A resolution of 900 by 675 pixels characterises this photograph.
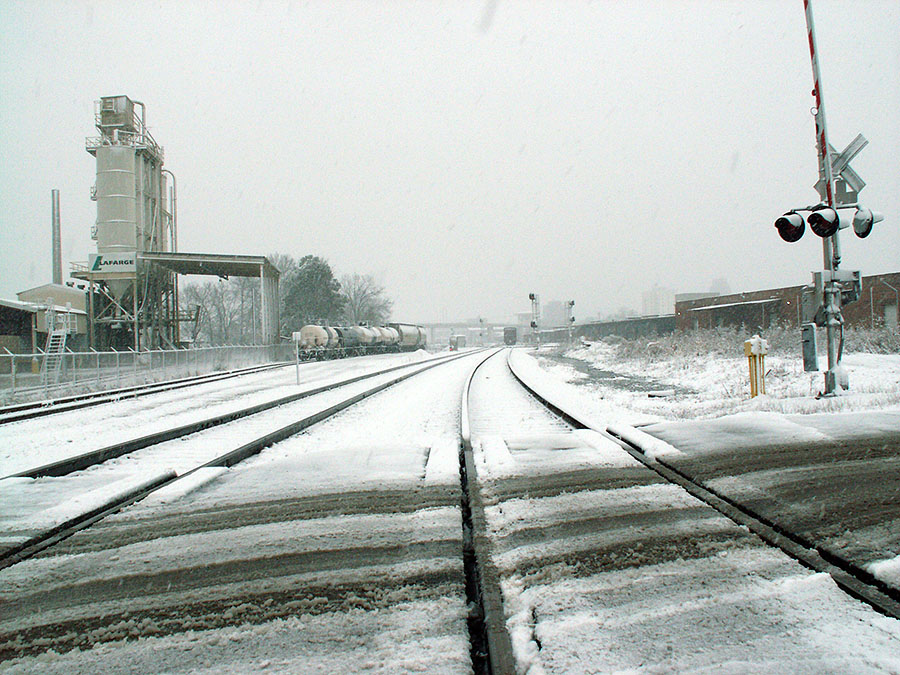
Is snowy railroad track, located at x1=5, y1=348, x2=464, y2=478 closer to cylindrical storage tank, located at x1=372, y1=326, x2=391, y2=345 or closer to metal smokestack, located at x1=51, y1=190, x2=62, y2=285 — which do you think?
cylindrical storage tank, located at x1=372, y1=326, x2=391, y2=345

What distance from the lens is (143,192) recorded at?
4575cm

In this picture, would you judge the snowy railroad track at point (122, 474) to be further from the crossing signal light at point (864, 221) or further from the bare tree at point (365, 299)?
the bare tree at point (365, 299)

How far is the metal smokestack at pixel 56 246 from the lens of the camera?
57.2 metres

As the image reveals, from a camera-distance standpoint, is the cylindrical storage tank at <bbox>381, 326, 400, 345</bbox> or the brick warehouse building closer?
A: the brick warehouse building

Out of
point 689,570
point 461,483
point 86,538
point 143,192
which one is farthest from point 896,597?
point 143,192

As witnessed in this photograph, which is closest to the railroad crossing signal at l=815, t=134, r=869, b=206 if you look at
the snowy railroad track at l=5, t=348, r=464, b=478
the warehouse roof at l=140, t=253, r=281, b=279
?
the snowy railroad track at l=5, t=348, r=464, b=478

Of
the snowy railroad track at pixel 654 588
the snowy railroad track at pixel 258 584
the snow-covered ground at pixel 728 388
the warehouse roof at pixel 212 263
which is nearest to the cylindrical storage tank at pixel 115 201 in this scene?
the warehouse roof at pixel 212 263

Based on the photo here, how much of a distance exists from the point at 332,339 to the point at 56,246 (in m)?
34.6

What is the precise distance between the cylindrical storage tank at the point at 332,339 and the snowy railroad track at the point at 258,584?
41.7 metres

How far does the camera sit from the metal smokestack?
57.2 metres

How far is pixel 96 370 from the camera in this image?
19578 mm

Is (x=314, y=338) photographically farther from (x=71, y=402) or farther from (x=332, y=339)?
(x=71, y=402)

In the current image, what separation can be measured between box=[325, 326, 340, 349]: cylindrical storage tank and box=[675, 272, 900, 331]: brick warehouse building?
28.8 metres

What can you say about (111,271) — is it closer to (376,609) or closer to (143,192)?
(143,192)
